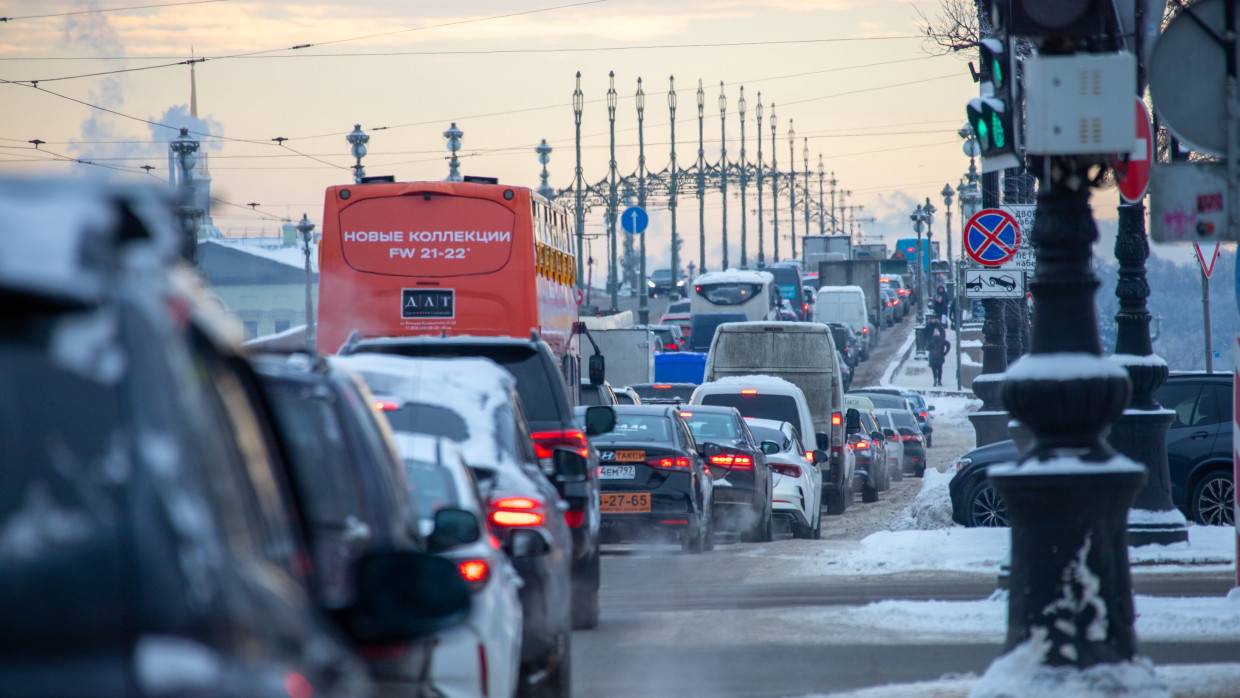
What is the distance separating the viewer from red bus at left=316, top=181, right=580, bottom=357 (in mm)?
21297

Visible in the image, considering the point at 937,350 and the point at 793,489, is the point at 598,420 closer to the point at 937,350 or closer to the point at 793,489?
the point at 793,489

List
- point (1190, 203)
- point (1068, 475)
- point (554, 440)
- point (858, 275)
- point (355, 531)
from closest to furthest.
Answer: point (355, 531), point (1068, 475), point (1190, 203), point (554, 440), point (858, 275)

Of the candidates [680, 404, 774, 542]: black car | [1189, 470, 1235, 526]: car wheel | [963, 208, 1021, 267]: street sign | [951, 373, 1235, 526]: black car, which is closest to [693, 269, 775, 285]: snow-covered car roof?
[963, 208, 1021, 267]: street sign

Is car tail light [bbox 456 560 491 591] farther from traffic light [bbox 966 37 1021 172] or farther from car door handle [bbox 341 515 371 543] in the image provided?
traffic light [bbox 966 37 1021 172]

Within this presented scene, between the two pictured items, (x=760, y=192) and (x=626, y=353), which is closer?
(x=626, y=353)

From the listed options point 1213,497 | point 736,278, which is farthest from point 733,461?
point 736,278

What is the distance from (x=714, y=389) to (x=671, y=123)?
73698 millimetres

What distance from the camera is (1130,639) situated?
761 centimetres

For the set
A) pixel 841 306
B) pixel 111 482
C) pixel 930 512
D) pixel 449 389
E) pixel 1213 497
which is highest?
pixel 841 306

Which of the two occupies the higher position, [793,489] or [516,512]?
[516,512]

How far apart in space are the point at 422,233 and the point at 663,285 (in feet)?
331

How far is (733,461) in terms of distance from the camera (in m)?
21.3

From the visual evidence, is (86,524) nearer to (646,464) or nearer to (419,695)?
(419,695)

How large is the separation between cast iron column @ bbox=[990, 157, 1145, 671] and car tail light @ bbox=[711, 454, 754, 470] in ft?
43.8
